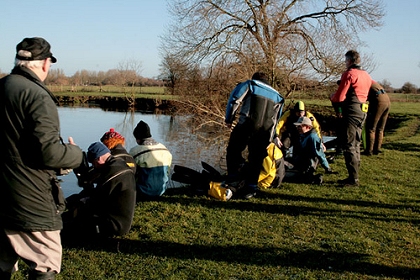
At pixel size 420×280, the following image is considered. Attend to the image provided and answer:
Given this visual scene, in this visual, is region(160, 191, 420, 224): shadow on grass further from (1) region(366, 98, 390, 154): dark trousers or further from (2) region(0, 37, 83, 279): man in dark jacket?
(1) region(366, 98, 390, 154): dark trousers

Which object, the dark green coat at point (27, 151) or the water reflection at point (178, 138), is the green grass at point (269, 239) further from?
the water reflection at point (178, 138)

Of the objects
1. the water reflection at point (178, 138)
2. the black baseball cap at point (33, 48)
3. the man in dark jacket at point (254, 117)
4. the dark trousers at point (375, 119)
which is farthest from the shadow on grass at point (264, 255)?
the dark trousers at point (375, 119)

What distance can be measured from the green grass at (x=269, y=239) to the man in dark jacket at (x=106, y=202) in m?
0.17

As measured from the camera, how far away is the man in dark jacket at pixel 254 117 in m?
6.67

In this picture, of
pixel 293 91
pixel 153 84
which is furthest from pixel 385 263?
pixel 153 84

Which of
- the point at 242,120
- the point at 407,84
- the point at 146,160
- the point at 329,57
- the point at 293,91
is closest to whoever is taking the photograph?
the point at 146,160

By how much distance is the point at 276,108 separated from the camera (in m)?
6.84

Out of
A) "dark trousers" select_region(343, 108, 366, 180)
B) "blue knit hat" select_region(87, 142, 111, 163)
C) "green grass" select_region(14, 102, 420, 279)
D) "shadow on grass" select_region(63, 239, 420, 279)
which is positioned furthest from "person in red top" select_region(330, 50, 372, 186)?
"blue knit hat" select_region(87, 142, 111, 163)

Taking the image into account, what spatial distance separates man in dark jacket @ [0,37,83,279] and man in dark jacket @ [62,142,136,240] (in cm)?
162

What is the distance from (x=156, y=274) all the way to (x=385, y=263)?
230 cm

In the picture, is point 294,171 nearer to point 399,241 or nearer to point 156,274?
point 399,241

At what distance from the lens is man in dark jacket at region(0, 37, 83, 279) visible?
2.74 metres

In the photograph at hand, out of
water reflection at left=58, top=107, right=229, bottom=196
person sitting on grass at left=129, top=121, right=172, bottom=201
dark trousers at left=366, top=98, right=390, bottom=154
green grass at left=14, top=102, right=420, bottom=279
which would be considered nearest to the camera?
green grass at left=14, top=102, right=420, bottom=279

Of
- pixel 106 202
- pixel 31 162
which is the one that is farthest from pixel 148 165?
pixel 31 162
